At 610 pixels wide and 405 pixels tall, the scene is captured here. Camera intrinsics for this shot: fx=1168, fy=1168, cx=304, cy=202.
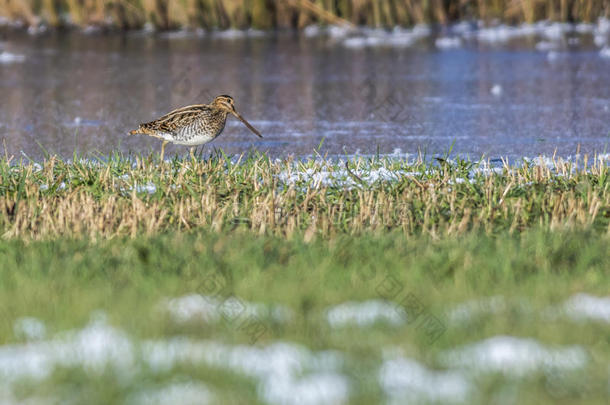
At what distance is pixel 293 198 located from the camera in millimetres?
6867

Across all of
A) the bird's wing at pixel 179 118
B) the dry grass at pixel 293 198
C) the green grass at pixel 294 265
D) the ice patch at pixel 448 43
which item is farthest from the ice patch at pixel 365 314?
the ice patch at pixel 448 43

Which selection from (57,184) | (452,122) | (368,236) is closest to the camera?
(368,236)

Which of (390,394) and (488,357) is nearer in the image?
(390,394)

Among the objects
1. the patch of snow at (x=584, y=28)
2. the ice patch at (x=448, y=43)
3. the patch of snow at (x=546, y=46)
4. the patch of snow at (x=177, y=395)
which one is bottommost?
the patch of snow at (x=584, y=28)

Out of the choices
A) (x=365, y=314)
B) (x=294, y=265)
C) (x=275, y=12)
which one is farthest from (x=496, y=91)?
(x=365, y=314)

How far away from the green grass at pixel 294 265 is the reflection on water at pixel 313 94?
1.14 metres

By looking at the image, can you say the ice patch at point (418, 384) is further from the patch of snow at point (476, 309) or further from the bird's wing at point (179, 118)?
the bird's wing at point (179, 118)

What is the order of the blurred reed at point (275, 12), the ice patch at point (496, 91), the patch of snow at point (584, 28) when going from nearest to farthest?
the ice patch at point (496, 91), the patch of snow at point (584, 28), the blurred reed at point (275, 12)

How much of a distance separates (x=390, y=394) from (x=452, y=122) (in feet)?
25.8

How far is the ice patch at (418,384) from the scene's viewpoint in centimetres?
349

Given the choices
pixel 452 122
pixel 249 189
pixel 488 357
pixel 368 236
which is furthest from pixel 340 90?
pixel 488 357

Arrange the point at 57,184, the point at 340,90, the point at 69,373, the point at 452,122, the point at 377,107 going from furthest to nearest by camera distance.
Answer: the point at 340,90 → the point at 377,107 → the point at 452,122 → the point at 57,184 → the point at 69,373

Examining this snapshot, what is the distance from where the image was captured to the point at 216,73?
49.3 ft

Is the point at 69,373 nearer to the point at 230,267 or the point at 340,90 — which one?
the point at 230,267
